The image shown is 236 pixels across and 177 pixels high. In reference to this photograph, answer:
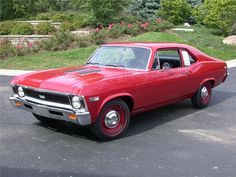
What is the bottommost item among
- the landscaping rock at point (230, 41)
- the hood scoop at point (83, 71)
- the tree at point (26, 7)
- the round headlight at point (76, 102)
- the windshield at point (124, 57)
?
the landscaping rock at point (230, 41)

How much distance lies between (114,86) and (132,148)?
0.95 meters

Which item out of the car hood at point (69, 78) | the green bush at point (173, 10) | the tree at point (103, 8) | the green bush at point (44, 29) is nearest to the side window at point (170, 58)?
the car hood at point (69, 78)

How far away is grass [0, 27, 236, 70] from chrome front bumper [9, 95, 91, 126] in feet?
26.7

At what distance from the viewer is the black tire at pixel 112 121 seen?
5438 mm

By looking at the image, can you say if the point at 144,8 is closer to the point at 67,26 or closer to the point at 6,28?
the point at 67,26

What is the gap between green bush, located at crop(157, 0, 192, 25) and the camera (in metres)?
25.3

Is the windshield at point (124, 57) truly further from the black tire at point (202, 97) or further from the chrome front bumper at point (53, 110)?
the black tire at point (202, 97)

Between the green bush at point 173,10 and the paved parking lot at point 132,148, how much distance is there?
62.4 feet

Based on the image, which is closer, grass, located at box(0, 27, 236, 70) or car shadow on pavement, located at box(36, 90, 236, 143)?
car shadow on pavement, located at box(36, 90, 236, 143)

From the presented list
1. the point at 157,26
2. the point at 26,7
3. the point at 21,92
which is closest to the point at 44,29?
the point at 157,26

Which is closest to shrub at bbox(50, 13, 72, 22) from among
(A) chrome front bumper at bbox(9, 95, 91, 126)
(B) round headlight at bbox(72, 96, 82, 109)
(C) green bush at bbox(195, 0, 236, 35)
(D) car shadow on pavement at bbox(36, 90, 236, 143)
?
(C) green bush at bbox(195, 0, 236, 35)

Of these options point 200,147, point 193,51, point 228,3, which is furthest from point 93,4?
point 200,147

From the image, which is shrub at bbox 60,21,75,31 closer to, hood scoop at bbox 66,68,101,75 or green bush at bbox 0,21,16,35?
green bush at bbox 0,21,16,35

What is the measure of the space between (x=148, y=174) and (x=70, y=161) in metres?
1.03
